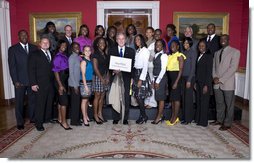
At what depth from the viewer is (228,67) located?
4676 millimetres

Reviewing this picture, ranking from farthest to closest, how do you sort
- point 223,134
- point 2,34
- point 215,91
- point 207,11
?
point 207,11 → point 2,34 → point 215,91 → point 223,134

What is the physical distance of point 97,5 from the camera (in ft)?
24.2

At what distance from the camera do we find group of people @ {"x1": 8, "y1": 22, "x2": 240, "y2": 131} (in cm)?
468

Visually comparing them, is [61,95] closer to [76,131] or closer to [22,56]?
[76,131]

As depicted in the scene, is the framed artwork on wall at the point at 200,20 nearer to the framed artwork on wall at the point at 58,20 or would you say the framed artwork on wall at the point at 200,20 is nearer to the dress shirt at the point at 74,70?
the framed artwork on wall at the point at 58,20

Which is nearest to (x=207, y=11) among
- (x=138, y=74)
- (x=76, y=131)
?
(x=138, y=74)

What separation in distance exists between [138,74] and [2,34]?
170 inches

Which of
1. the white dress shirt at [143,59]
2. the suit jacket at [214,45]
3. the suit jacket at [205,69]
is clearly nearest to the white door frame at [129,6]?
the suit jacket at [214,45]

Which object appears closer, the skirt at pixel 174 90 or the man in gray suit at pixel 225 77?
the man in gray suit at pixel 225 77

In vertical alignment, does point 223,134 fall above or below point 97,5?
below

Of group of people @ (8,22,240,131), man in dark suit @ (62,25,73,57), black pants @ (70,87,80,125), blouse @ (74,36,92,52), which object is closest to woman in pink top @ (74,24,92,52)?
blouse @ (74,36,92,52)

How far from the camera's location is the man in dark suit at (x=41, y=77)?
4582 mm

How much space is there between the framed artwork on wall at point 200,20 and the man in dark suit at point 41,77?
4.17 meters

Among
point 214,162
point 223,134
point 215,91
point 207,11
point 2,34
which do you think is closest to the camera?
point 214,162
